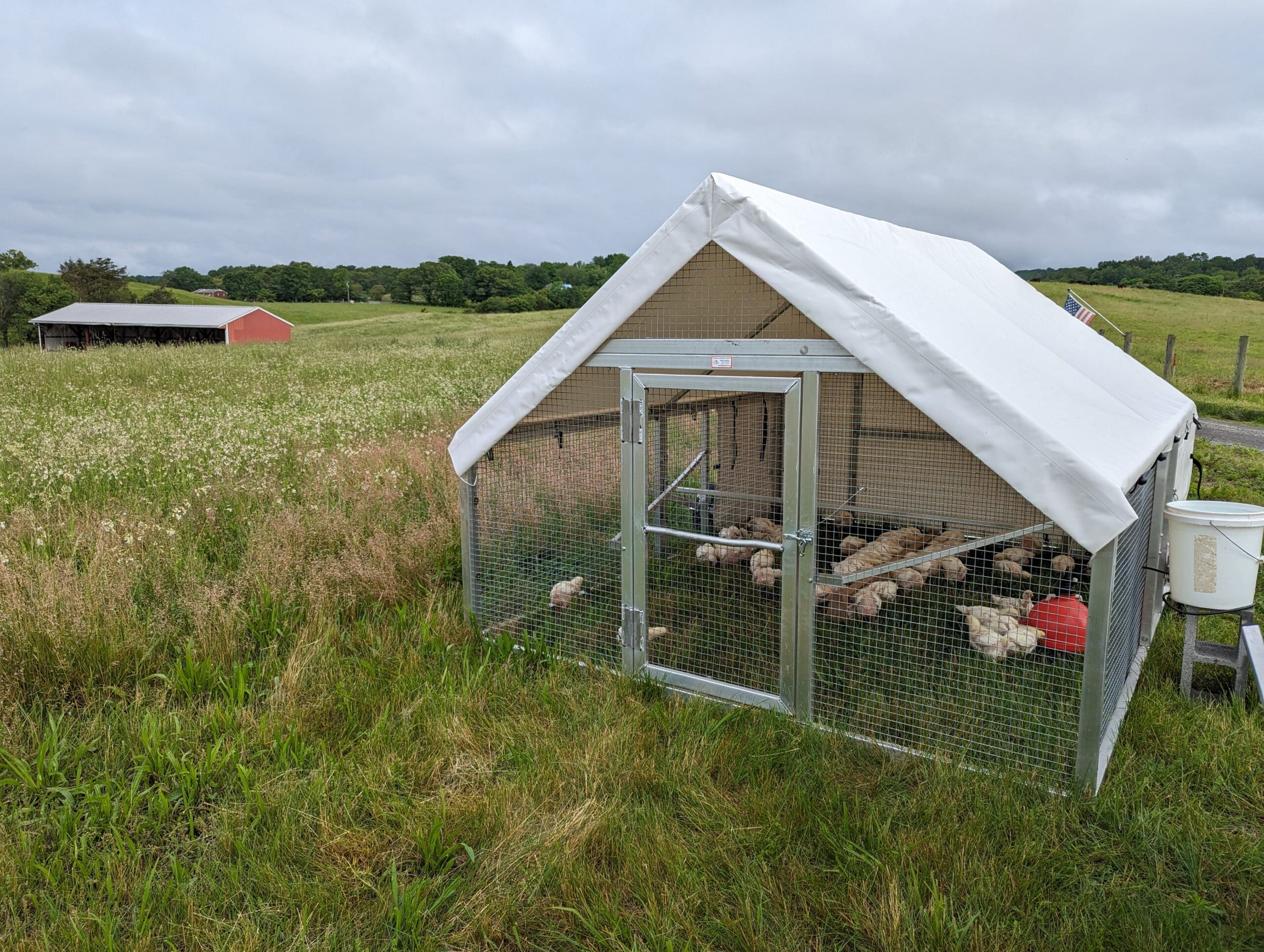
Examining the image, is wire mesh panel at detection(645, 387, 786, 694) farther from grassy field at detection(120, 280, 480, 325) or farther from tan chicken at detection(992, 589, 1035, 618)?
grassy field at detection(120, 280, 480, 325)

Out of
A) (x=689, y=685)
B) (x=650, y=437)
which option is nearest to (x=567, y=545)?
(x=650, y=437)

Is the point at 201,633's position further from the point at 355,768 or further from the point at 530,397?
the point at 530,397

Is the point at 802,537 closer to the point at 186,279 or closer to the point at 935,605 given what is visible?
the point at 935,605

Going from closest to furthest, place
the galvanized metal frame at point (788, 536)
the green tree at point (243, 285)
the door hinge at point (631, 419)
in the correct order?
the galvanized metal frame at point (788, 536) < the door hinge at point (631, 419) < the green tree at point (243, 285)

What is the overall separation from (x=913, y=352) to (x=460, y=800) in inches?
101

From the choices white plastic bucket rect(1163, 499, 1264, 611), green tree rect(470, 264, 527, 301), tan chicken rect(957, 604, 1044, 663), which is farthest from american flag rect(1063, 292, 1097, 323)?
green tree rect(470, 264, 527, 301)

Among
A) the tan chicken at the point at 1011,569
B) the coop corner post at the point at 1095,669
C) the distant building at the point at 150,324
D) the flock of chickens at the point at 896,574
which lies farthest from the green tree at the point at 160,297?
the coop corner post at the point at 1095,669

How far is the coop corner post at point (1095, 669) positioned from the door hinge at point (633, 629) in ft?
6.64

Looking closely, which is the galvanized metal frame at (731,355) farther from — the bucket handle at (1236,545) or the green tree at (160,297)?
the green tree at (160,297)

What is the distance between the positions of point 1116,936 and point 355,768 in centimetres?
287

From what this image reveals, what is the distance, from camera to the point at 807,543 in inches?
150

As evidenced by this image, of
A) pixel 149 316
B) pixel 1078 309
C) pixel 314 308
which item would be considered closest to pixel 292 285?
pixel 314 308

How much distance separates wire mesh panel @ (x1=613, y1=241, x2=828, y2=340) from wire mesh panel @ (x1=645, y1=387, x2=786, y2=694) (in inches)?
13.7

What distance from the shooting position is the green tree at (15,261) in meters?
87.0
